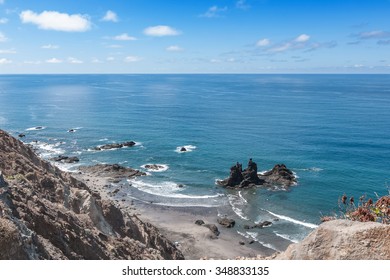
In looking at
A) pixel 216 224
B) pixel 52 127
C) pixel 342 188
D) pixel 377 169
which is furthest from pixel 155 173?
pixel 52 127

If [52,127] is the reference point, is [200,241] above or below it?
below

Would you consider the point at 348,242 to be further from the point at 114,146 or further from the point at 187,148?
the point at 114,146

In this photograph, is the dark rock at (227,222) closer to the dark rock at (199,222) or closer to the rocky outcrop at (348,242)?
the dark rock at (199,222)

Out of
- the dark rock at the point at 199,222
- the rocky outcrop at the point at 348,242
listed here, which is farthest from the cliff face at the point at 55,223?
the dark rock at the point at 199,222

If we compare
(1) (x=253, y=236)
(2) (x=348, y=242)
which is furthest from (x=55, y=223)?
(1) (x=253, y=236)

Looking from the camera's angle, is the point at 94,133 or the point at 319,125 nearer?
the point at 94,133
